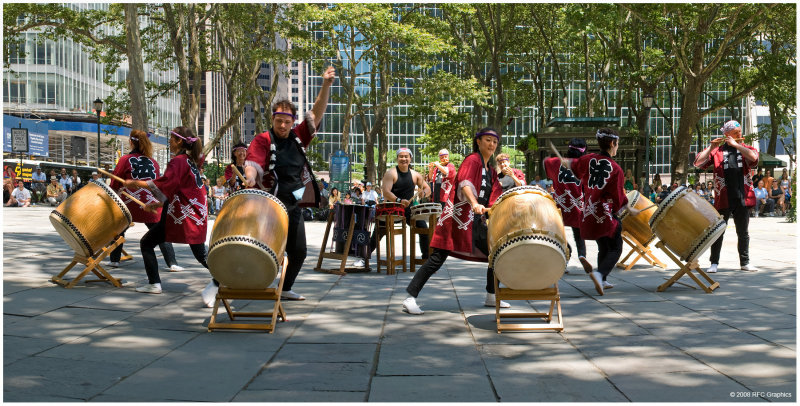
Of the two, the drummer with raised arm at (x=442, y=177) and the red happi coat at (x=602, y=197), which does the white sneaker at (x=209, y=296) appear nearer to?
the red happi coat at (x=602, y=197)

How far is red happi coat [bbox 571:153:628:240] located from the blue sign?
5323 centimetres

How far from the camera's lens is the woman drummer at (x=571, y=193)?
30.5 feet

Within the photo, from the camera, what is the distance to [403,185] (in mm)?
10297

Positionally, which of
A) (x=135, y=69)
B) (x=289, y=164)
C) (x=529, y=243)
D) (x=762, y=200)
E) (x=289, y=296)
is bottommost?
(x=762, y=200)

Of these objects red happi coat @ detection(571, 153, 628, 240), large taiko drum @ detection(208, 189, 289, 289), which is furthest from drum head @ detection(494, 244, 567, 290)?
red happi coat @ detection(571, 153, 628, 240)

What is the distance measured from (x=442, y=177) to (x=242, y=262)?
19.1ft

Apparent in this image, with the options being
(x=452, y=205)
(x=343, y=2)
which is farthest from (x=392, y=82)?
(x=452, y=205)

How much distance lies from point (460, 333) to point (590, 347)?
101 centimetres

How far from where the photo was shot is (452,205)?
6.70 m

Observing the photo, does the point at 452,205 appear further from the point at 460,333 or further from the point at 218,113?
the point at 218,113

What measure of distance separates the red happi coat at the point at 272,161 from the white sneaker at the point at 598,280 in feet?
9.80

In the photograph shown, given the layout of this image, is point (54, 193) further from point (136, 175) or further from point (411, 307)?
point (411, 307)

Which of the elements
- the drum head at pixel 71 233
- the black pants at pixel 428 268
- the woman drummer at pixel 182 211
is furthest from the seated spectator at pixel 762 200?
the drum head at pixel 71 233

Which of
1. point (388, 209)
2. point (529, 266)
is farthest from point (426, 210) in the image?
point (529, 266)
